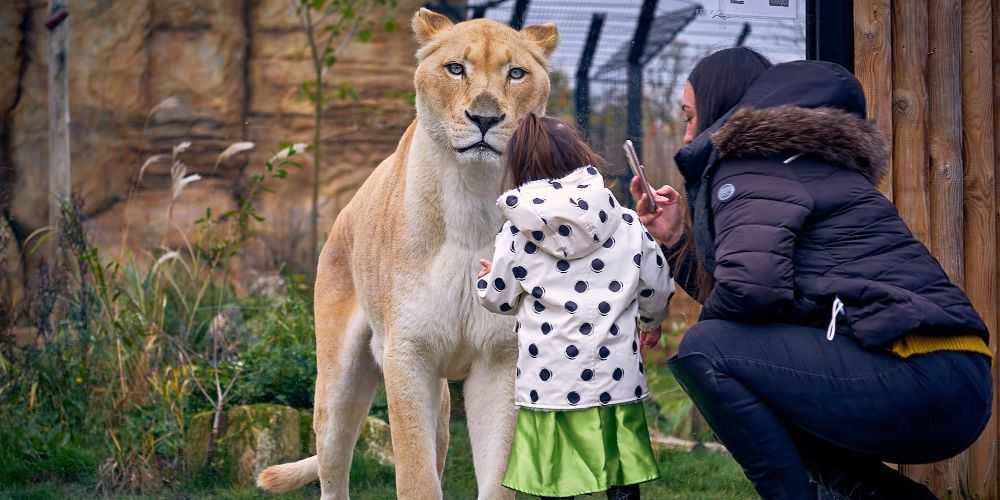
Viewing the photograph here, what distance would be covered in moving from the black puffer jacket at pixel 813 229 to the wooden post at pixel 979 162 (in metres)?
1.40

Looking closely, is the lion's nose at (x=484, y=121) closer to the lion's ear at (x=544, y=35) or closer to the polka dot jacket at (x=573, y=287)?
the polka dot jacket at (x=573, y=287)

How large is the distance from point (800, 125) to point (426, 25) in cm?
177

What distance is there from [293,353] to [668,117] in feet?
12.2

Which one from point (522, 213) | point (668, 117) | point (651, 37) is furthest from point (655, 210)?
point (668, 117)

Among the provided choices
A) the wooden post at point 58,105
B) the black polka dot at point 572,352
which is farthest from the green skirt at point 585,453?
the wooden post at point 58,105

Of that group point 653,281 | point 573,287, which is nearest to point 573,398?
point 573,287

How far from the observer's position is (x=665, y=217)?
4484 millimetres

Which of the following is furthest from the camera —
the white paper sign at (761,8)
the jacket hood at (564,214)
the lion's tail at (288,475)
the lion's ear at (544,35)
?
the lion's tail at (288,475)

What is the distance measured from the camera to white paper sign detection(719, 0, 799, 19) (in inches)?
191

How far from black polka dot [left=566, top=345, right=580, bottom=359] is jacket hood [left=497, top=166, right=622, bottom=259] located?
292 mm

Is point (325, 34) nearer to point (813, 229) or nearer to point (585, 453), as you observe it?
point (585, 453)

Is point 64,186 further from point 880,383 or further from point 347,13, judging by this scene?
point 880,383

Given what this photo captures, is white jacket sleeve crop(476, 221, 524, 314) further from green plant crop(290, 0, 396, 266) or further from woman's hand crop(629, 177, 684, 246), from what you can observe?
green plant crop(290, 0, 396, 266)

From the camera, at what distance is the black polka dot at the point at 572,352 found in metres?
4.05
